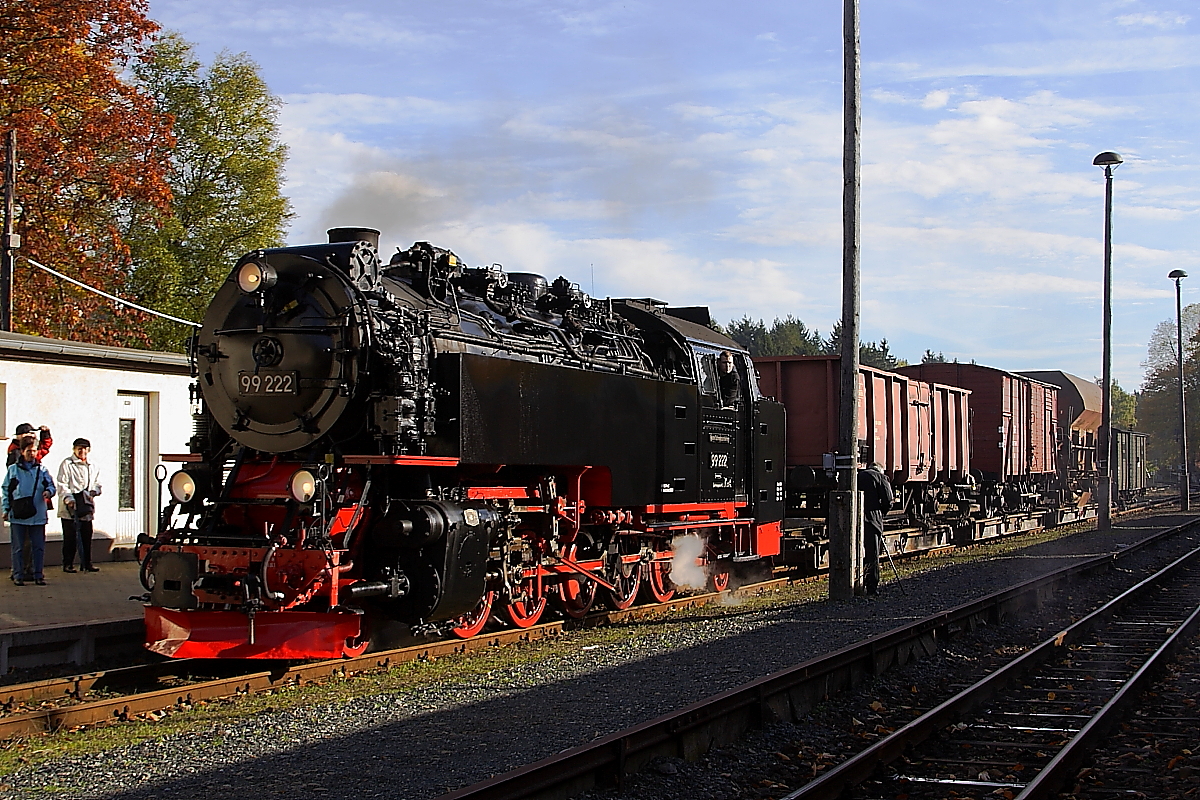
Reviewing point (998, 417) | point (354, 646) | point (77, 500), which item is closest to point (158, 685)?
point (354, 646)

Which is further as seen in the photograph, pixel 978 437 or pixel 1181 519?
pixel 1181 519

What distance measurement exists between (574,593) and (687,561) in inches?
86.9

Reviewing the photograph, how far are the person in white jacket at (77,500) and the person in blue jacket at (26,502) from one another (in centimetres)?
92

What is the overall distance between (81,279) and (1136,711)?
2250cm

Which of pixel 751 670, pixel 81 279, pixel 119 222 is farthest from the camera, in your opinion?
pixel 119 222

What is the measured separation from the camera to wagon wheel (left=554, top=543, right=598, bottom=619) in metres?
10.8

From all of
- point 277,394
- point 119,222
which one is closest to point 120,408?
point 277,394

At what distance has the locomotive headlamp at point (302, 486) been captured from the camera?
315 inches

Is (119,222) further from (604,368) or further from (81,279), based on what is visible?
(604,368)

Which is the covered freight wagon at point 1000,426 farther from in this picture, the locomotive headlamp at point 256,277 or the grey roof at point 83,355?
the locomotive headlamp at point 256,277

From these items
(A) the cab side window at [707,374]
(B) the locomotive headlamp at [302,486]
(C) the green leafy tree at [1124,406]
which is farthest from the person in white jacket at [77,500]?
(C) the green leafy tree at [1124,406]

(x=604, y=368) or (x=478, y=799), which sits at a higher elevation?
(x=604, y=368)

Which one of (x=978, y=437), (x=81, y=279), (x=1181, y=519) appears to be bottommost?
(x=1181, y=519)

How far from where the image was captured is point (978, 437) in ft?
84.2
